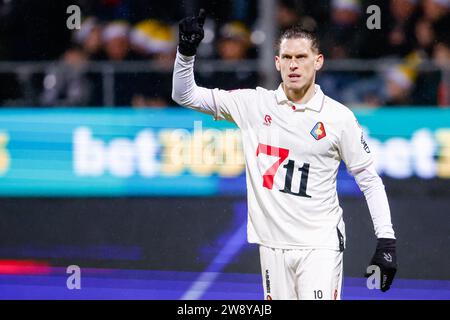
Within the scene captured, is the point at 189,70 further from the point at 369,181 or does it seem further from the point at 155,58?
the point at 155,58

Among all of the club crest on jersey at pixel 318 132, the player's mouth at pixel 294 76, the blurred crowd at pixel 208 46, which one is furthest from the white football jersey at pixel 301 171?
the blurred crowd at pixel 208 46

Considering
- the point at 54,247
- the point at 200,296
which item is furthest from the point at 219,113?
the point at 54,247

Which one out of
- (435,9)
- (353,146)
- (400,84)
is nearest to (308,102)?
(353,146)

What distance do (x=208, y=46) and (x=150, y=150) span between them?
116cm

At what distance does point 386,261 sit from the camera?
5.60 m

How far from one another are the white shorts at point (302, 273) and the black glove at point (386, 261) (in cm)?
23

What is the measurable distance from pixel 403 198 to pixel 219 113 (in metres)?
4.22

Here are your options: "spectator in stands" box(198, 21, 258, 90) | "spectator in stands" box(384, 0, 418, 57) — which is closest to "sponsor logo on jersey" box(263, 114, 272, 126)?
"spectator in stands" box(198, 21, 258, 90)

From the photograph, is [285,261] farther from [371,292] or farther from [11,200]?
[11,200]

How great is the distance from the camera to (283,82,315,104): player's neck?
580 cm

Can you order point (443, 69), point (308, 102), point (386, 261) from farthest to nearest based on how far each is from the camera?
point (443, 69)
point (308, 102)
point (386, 261)

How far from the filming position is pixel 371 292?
8.05m

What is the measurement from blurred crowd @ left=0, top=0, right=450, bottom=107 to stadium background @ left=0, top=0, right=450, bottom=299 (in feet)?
0.04

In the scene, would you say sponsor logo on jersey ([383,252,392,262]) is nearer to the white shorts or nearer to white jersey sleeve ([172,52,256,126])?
A: the white shorts
